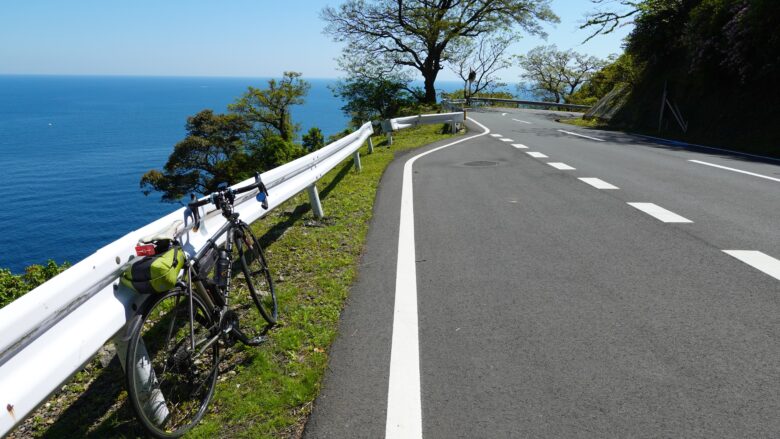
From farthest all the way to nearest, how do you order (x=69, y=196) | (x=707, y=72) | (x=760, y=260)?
(x=69, y=196) < (x=707, y=72) < (x=760, y=260)

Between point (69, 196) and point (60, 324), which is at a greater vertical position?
point (60, 324)

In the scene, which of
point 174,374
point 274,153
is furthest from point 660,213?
point 274,153

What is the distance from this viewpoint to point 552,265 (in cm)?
472

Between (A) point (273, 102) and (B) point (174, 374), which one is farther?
(A) point (273, 102)

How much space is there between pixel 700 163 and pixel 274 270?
385 inches

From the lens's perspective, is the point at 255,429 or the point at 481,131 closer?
the point at 255,429

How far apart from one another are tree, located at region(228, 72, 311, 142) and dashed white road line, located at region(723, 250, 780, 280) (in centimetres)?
5511

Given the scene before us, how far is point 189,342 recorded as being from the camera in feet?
9.30

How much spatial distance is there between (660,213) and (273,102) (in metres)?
55.9

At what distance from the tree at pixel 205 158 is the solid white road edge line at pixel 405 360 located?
5233 cm

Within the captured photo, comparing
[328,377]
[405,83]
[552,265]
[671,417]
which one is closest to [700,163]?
[552,265]

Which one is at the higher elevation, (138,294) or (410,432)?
(138,294)

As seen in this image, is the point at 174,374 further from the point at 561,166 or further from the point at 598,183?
the point at 561,166

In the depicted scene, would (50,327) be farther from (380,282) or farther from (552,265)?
(552,265)
